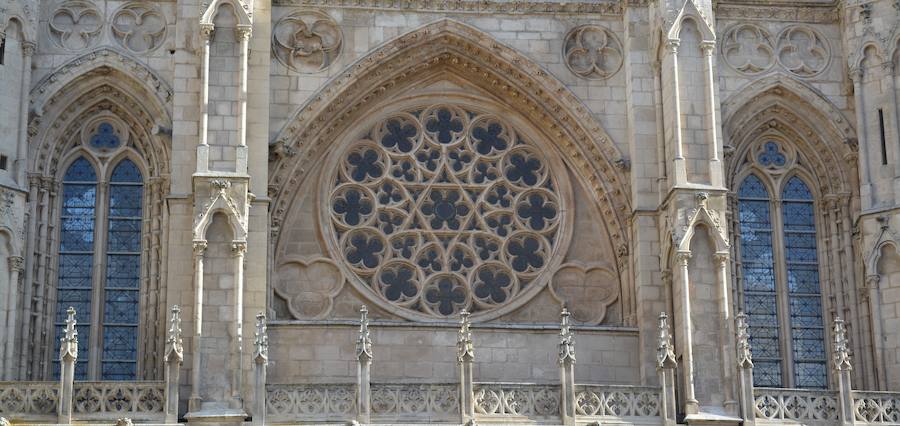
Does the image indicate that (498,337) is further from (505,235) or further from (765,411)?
(765,411)

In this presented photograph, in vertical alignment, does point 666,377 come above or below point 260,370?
below

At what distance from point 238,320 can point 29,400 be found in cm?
281

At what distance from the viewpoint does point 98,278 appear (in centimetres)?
2645

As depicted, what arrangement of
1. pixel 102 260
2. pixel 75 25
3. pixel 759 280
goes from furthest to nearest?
pixel 759 280, pixel 75 25, pixel 102 260

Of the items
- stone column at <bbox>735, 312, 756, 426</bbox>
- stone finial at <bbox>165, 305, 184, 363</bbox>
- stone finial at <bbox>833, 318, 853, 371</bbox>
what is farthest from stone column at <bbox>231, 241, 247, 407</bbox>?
stone finial at <bbox>833, 318, 853, 371</bbox>

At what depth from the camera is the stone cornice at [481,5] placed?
90.6 ft

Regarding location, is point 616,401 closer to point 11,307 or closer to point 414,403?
point 414,403

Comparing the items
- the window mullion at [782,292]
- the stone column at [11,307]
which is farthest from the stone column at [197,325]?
the window mullion at [782,292]

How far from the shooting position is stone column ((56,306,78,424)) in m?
23.7

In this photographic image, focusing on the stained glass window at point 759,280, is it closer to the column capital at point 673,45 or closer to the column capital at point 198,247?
the column capital at point 673,45

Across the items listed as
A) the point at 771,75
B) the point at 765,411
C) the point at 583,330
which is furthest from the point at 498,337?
the point at 771,75

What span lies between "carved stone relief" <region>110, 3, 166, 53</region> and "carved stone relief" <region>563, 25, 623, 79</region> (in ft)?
19.2

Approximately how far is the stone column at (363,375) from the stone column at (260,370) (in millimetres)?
1172

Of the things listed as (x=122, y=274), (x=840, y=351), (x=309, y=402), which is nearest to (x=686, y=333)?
(x=840, y=351)
